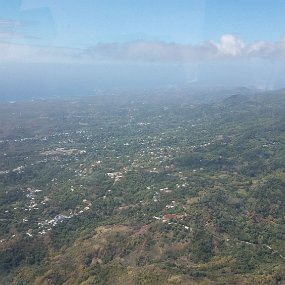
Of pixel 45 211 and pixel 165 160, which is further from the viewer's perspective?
pixel 165 160

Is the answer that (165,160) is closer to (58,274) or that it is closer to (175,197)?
(175,197)

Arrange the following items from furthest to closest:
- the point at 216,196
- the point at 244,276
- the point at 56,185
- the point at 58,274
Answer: the point at 56,185
the point at 216,196
the point at 58,274
the point at 244,276

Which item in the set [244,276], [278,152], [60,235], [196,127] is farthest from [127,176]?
[196,127]

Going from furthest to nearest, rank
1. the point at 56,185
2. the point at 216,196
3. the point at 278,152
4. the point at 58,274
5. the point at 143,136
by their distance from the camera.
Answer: the point at 143,136, the point at 278,152, the point at 56,185, the point at 216,196, the point at 58,274

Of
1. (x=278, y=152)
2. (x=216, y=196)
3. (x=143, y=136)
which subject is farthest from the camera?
(x=143, y=136)

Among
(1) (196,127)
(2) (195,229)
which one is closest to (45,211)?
(2) (195,229)

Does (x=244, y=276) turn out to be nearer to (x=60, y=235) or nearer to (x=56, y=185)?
(x=60, y=235)
